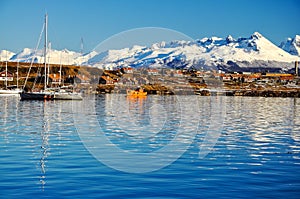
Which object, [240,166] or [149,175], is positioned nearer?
[149,175]

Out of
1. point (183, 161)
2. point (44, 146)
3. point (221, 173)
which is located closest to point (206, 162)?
point (183, 161)

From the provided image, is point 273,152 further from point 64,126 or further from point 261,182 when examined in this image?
point 64,126

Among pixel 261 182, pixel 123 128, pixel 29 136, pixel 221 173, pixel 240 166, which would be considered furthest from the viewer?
pixel 123 128

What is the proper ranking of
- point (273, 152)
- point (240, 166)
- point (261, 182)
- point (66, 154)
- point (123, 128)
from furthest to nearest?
point (123, 128)
point (273, 152)
point (66, 154)
point (240, 166)
point (261, 182)

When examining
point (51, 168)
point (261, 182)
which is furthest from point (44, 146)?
point (261, 182)

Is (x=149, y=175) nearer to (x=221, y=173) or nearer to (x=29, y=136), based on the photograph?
(x=221, y=173)

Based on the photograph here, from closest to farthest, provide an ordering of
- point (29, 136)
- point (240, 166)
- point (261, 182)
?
point (261, 182)
point (240, 166)
point (29, 136)

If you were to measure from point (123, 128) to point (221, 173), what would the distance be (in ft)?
55.3

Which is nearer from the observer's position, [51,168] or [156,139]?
[51,168]

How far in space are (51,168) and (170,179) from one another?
414 centimetres

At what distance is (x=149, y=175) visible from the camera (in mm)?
16953

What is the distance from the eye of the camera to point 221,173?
17484 mm

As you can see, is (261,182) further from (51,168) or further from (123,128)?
(123,128)

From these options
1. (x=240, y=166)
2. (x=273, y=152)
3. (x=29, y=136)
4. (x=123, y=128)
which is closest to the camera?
(x=240, y=166)
